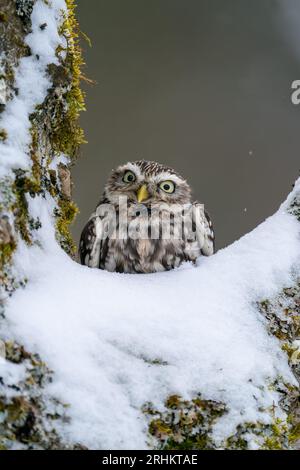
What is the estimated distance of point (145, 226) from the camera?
12.8ft

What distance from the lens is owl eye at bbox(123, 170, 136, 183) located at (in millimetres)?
4071

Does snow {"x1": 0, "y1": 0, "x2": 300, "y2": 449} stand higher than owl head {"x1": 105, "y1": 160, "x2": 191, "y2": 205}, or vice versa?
owl head {"x1": 105, "y1": 160, "x2": 191, "y2": 205}

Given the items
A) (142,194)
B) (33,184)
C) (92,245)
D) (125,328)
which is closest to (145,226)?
(142,194)

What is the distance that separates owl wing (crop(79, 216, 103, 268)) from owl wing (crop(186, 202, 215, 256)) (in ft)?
2.13

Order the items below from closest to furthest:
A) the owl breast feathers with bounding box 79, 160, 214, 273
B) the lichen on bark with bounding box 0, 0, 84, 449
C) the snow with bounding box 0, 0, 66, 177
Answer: the lichen on bark with bounding box 0, 0, 84, 449 → the snow with bounding box 0, 0, 66, 177 → the owl breast feathers with bounding box 79, 160, 214, 273

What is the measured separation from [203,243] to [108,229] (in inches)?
25.5

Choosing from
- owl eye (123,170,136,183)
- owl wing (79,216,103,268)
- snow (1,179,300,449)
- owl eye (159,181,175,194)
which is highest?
owl eye (123,170,136,183)

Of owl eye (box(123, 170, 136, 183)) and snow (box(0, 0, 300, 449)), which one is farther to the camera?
owl eye (box(123, 170, 136, 183))

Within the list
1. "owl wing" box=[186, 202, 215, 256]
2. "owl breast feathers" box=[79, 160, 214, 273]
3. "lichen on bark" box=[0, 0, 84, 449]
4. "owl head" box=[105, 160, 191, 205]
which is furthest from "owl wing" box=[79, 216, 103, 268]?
"owl wing" box=[186, 202, 215, 256]

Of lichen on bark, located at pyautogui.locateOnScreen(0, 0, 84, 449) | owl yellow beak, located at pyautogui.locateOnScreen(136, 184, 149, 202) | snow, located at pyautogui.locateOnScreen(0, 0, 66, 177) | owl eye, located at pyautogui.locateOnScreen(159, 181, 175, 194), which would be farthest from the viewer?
owl eye, located at pyautogui.locateOnScreen(159, 181, 175, 194)

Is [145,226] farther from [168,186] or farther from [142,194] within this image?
[168,186]

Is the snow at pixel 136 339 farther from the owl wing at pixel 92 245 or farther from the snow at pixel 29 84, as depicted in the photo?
the owl wing at pixel 92 245

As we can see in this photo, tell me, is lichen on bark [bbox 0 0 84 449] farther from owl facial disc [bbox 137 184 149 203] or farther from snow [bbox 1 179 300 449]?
owl facial disc [bbox 137 184 149 203]
